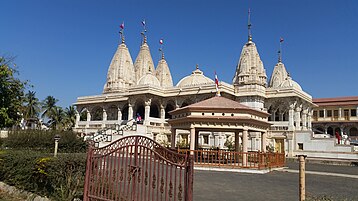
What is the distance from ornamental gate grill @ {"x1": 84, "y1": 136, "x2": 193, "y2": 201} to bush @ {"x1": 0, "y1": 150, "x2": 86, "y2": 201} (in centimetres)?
140

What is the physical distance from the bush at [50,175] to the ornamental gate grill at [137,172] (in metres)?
1.40

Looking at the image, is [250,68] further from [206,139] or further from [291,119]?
[206,139]

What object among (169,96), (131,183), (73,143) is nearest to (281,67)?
(169,96)

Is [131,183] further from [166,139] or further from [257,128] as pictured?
[166,139]

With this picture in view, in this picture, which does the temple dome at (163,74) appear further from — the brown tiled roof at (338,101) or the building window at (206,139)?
the brown tiled roof at (338,101)

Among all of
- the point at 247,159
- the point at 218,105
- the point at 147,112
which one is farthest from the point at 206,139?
the point at 247,159

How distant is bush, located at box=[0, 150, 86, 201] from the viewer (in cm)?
864

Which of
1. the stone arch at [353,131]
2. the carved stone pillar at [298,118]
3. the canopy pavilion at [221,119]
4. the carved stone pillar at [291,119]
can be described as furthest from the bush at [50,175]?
the stone arch at [353,131]

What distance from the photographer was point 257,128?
1955 centimetres

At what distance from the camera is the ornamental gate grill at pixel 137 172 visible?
577cm

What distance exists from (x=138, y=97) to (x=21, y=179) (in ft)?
97.4

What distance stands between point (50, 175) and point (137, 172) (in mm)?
3872

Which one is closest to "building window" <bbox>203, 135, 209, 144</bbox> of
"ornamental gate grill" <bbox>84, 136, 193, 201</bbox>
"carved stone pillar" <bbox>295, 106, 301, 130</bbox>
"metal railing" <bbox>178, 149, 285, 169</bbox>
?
"carved stone pillar" <bbox>295, 106, 301, 130</bbox>

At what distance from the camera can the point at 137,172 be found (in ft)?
21.1
